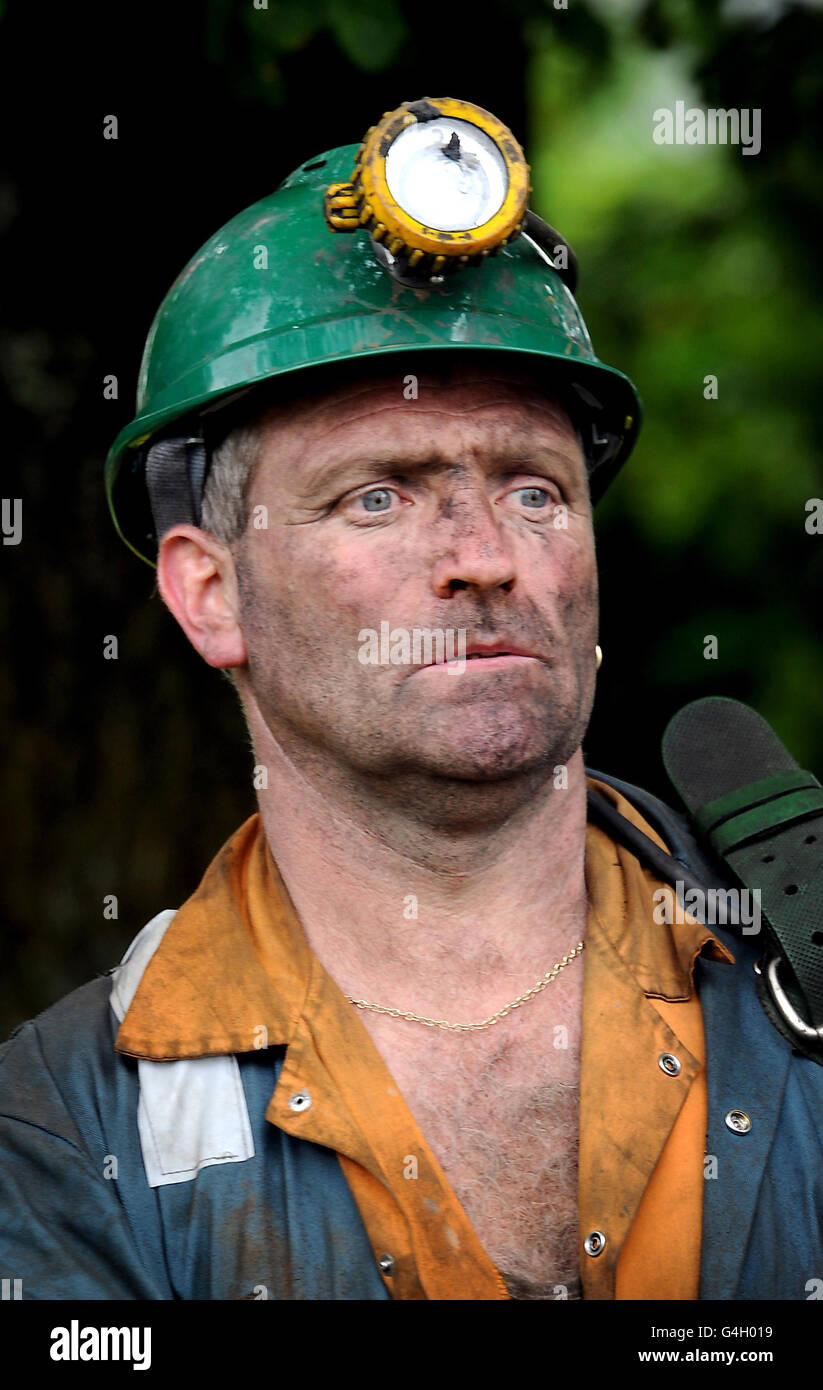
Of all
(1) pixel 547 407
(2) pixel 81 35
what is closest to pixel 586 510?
(1) pixel 547 407

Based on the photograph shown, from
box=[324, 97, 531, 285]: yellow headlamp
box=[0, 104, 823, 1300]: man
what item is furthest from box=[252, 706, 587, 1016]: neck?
box=[324, 97, 531, 285]: yellow headlamp

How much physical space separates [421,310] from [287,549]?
472mm

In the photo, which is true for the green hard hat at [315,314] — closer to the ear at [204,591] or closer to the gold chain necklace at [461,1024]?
the ear at [204,591]

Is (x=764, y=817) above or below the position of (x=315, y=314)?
below

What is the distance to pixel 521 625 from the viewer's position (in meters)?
2.65

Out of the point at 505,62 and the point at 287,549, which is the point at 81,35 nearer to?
the point at 505,62

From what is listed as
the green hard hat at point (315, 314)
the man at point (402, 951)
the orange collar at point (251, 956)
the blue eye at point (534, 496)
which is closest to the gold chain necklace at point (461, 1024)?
the man at point (402, 951)

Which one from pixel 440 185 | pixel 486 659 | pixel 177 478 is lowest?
pixel 486 659

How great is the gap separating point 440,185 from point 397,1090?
1490mm

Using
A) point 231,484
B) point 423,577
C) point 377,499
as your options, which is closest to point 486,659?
point 423,577

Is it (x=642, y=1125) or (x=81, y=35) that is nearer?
(x=642, y=1125)

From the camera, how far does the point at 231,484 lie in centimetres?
286

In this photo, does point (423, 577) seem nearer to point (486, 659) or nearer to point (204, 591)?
point (486, 659)

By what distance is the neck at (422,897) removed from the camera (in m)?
2.73
